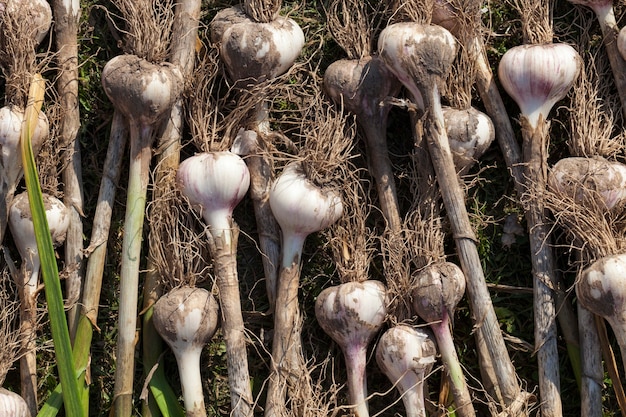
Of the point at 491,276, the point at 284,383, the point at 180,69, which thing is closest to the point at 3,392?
the point at 284,383

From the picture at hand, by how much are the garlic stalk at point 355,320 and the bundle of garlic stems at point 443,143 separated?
0.17m

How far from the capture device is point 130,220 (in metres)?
1.58

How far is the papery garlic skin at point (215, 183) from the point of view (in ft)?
5.10

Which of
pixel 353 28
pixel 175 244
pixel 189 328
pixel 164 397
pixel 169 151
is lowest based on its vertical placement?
pixel 164 397

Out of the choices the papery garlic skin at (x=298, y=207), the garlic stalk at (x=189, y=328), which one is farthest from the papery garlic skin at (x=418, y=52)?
the garlic stalk at (x=189, y=328)

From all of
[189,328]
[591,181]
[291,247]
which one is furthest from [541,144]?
[189,328]

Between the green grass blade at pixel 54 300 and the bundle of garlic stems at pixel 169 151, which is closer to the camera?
the green grass blade at pixel 54 300

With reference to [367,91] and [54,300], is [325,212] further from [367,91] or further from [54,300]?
[54,300]

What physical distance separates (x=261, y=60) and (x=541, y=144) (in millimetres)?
521

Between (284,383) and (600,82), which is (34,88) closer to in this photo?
(284,383)

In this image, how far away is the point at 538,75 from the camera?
5.25ft

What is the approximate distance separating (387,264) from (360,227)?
8cm

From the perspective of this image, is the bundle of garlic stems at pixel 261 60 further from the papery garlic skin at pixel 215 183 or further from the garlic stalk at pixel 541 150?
the garlic stalk at pixel 541 150

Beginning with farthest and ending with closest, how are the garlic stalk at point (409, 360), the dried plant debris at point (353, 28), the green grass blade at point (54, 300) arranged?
1. the dried plant debris at point (353, 28)
2. the garlic stalk at point (409, 360)
3. the green grass blade at point (54, 300)
